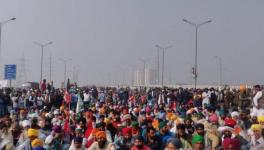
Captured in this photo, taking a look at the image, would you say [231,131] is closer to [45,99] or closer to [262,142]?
[262,142]

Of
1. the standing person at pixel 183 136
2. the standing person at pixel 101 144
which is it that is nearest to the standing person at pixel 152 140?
the standing person at pixel 183 136

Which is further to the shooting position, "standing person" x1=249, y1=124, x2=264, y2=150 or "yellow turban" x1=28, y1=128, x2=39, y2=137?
"yellow turban" x1=28, y1=128, x2=39, y2=137

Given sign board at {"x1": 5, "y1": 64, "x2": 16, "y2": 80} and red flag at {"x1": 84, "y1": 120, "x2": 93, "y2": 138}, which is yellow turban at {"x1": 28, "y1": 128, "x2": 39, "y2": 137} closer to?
red flag at {"x1": 84, "y1": 120, "x2": 93, "y2": 138}

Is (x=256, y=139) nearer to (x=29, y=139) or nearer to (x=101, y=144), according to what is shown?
(x=101, y=144)

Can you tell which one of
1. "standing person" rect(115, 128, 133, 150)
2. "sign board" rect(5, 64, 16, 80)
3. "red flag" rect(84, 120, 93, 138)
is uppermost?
"sign board" rect(5, 64, 16, 80)

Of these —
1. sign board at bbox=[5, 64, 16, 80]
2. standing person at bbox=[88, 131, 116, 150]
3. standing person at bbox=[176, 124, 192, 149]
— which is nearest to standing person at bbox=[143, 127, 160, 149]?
standing person at bbox=[176, 124, 192, 149]

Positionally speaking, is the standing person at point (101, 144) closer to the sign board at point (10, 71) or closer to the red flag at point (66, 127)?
the red flag at point (66, 127)

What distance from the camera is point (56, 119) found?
15922mm

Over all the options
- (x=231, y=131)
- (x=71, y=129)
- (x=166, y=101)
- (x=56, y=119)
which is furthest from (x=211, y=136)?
(x=166, y=101)

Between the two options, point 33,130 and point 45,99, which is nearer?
point 33,130

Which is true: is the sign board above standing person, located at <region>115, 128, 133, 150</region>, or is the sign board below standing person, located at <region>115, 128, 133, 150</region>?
above

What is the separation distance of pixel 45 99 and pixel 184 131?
1953 cm

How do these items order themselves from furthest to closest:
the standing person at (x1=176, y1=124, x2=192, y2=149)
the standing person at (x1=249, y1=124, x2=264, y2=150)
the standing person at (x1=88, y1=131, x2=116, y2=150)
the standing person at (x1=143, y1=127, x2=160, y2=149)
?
1. the standing person at (x1=143, y1=127, x2=160, y2=149)
2. the standing person at (x1=176, y1=124, x2=192, y2=149)
3. the standing person at (x1=249, y1=124, x2=264, y2=150)
4. the standing person at (x1=88, y1=131, x2=116, y2=150)

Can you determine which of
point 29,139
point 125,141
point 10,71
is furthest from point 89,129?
point 10,71
